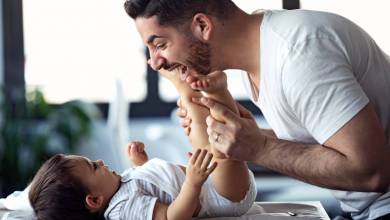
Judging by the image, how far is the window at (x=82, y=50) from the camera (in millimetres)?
3617

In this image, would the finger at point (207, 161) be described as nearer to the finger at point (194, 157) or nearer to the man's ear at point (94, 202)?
the finger at point (194, 157)

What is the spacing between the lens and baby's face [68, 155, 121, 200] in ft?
5.52

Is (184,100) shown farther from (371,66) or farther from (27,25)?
(27,25)

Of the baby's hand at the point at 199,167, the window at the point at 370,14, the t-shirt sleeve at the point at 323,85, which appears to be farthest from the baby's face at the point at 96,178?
the window at the point at 370,14

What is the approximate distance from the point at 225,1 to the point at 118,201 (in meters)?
0.56

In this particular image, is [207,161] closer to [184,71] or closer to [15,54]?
[184,71]

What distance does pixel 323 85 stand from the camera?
50.8 inches

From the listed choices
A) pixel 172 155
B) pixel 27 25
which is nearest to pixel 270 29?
pixel 172 155

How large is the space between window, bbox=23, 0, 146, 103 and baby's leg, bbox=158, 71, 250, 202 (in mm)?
1898

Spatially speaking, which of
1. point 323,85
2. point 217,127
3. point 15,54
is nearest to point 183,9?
point 217,127

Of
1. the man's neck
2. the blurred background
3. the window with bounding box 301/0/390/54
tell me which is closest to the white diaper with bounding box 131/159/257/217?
the man's neck

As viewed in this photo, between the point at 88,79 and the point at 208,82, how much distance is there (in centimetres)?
220

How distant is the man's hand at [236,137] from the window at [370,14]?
228cm

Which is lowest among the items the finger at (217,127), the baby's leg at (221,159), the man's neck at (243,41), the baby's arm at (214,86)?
the baby's leg at (221,159)
